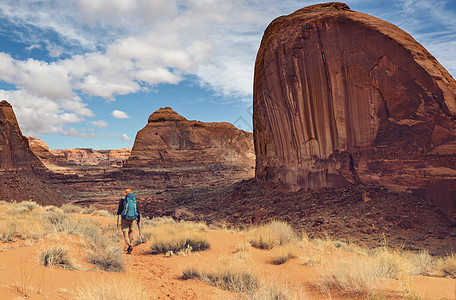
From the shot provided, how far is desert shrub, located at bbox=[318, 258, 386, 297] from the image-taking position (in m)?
3.60

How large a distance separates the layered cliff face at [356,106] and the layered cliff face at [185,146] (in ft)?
133

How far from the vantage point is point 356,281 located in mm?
3791

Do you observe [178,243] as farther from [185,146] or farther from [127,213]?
[185,146]

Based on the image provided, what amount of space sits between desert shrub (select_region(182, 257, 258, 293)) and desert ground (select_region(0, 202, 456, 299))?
0.06ft

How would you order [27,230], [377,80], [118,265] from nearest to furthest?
1. [118,265]
2. [27,230]
3. [377,80]

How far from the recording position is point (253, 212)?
17062 millimetres

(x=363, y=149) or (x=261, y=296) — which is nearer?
(x=261, y=296)

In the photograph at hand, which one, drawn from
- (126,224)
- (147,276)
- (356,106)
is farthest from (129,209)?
(356,106)

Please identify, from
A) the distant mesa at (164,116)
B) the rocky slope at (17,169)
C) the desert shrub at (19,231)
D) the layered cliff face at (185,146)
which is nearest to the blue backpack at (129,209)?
the desert shrub at (19,231)

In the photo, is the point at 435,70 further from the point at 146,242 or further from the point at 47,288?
the point at 47,288

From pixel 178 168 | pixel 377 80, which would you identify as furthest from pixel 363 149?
pixel 178 168

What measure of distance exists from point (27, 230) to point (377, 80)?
1483cm

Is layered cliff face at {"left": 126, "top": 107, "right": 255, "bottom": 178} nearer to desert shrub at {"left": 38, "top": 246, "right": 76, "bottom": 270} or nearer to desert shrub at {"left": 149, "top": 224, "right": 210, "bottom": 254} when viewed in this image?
desert shrub at {"left": 149, "top": 224, "right": 210, "bottom": 254}

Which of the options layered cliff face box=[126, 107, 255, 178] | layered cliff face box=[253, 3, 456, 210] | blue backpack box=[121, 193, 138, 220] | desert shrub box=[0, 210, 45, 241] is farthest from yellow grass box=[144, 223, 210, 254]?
layered cliff face box=[126, 107, 255, 178]
